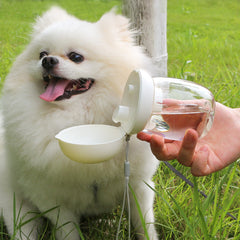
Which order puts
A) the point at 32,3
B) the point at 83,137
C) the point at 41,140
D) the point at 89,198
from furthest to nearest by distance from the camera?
1. the point at 32,3
2. the point at 89,198
3. the point at 41,140
4. the point at 83,137

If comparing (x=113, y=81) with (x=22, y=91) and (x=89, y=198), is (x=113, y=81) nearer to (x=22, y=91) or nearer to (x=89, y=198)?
(x=22, y=91)

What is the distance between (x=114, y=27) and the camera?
1.43 meters

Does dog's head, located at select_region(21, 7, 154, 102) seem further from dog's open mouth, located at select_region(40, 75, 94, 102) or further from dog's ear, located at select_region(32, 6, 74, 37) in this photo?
dog's ear, located at select_region(32, 6, 74, 37)

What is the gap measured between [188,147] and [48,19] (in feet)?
3.09

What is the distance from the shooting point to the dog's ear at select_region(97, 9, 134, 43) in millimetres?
1423

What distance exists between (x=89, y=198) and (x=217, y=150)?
0.62 meters

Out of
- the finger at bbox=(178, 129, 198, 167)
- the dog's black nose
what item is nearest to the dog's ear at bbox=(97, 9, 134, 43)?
the dog's black nose

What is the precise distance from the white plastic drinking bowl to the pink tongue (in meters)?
0.19

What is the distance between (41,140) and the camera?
1.35 metres

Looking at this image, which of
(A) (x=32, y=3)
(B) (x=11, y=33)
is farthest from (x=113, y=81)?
(A) (x=32, y=3)

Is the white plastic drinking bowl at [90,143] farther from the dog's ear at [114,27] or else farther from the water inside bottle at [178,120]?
the dog's ear at [114,27]

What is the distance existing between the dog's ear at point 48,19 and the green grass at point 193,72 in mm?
347

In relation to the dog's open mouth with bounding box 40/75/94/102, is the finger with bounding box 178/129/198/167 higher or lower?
lower

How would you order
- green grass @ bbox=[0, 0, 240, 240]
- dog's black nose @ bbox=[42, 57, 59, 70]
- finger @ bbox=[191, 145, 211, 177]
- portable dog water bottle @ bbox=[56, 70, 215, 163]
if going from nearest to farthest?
1. portable dog water bottle @ bbox=[56, 70, 215, 163]
2. finger @ bbox=[191, 145, 211, 177]
3. dog's black nose @ bbox=[42, 57, 59, 70]
4. green grass @ bbox=[0, 0, 240, 240]
